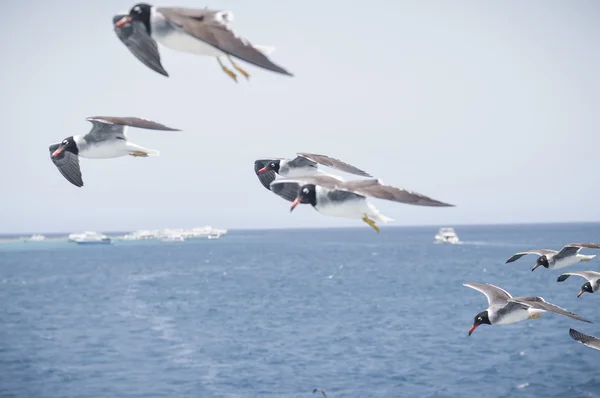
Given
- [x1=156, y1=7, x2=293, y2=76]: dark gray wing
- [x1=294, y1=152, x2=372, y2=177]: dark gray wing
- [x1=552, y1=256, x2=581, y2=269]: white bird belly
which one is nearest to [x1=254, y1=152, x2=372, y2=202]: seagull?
[x1=294, y1=152, x2=372, y2=177]: dark gray wing

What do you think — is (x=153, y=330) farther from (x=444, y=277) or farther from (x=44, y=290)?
(x=444, y=277)

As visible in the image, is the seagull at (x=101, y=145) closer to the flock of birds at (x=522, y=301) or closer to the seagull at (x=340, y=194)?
the seagull at (x=340, y=194)

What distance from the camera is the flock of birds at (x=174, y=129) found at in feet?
16.9

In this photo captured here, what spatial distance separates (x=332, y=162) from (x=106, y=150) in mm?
2761

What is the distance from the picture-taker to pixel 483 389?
5550cm

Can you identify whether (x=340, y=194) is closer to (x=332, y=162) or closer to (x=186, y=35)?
(x=332, y=162)

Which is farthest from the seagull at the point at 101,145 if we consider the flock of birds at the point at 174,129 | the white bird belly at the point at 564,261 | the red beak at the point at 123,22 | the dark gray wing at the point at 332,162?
the white bird belly at the point at 564,261

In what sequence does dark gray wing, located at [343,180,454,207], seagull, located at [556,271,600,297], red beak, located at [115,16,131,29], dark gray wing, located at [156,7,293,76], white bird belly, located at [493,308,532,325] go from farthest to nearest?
seagull, located at [556,271,600,297], white bird belly, located at [493,308,532,325], red beak, located at [115,16,131,29], dark gray wing, located at [343,180,454,207], dark gray wing, located at [156,7,293,76]

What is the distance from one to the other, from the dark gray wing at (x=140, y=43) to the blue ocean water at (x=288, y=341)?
51755 mm

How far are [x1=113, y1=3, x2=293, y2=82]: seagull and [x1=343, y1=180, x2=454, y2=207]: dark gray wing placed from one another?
157 centimetres

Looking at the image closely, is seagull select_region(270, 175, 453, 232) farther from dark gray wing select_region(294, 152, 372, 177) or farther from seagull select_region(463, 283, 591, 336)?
seagull select_region(463, 283, 591, 336)

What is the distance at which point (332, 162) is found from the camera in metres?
8.11

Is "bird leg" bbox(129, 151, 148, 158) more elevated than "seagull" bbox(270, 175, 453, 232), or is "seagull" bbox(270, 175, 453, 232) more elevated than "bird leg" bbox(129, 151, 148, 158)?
"bird leg" bbox(129, 151, 148, 158)

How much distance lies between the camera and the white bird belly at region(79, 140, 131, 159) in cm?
771
